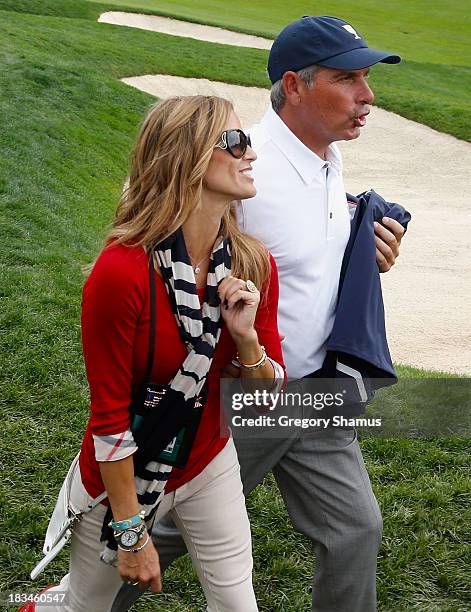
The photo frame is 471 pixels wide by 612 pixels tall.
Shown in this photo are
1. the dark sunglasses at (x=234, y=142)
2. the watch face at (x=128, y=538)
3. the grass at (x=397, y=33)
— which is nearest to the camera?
the watch face at (x=128, y=538)

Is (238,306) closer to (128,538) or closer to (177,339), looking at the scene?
(177,339)

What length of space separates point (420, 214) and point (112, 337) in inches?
501

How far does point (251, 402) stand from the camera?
311 cm

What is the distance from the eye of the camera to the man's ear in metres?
3.65

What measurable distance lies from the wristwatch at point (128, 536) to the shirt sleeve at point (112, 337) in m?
0.22

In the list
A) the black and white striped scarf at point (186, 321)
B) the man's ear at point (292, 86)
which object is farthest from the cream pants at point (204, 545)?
the man's ear at point (292, 86)

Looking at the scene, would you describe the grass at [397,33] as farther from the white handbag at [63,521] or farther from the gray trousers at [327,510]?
the white handbag at [63,521]

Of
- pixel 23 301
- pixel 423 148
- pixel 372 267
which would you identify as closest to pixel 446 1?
pixel 423 148

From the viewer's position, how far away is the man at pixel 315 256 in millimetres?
3410

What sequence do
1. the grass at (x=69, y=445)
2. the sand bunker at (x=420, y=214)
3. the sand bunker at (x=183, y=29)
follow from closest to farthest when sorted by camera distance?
the grass at (x=69, y=445)
the sand bunker at (x=420, y=214)
the sand bunker at (x=183, y=29)

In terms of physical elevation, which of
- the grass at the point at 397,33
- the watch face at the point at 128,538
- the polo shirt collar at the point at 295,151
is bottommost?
the grass at the point at 397,33

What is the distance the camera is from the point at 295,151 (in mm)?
3574

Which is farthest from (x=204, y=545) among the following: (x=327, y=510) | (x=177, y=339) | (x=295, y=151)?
(x=295, y=151)

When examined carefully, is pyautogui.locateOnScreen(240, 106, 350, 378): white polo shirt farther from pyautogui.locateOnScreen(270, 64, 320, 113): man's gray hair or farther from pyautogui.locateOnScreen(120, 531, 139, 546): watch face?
pyautogui.locateOnScreen(120, 531, 139, 546): watch face
